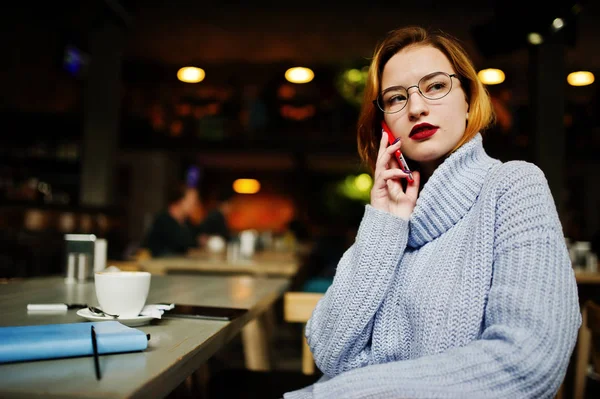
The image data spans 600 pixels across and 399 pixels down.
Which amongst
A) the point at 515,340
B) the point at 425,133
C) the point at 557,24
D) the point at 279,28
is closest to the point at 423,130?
the point at 425,133

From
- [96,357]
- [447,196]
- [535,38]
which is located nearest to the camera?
[96,357]

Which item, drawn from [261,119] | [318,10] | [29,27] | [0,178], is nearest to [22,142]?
[29,27]

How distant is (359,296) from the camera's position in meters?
1.06

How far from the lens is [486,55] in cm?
535

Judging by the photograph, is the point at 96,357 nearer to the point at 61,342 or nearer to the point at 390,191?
the point at 61,342

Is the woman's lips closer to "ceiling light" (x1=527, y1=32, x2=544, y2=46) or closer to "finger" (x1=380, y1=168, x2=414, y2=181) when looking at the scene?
"finger" (x1=380, y1=168, x2=414, y2=181)

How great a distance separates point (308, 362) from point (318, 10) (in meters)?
5.98

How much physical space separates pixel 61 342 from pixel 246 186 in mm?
13599

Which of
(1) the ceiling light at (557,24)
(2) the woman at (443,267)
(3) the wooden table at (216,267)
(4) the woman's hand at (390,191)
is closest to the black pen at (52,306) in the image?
(2) the woman at (443,267)

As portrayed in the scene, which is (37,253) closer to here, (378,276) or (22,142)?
(378,276)

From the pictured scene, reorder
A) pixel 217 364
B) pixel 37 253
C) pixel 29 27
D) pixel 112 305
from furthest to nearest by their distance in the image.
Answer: pixel 29 27, pixel 37 253, pixel 217 364, pixel 112 305

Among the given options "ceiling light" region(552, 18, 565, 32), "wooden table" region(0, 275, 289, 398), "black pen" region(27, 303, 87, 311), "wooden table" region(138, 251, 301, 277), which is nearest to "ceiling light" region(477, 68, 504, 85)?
"ceiling light" region(552, 18, 565, 32)

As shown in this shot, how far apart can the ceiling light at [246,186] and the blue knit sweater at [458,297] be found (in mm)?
13170

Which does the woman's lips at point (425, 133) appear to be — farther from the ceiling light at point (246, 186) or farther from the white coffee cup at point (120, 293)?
the ceiling light at point (246, 186)
